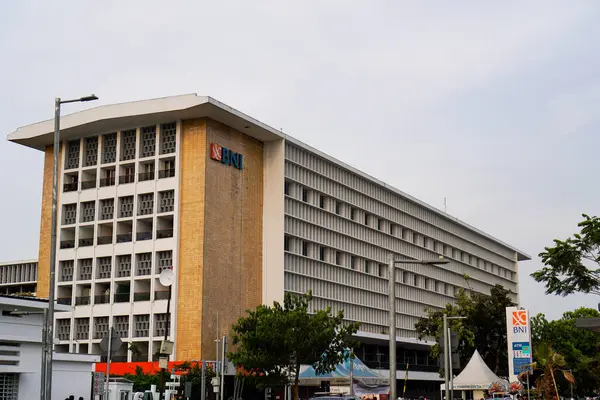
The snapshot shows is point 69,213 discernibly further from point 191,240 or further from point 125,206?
point 191,240

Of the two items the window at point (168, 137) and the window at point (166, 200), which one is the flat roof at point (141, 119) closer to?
the window at point (168, 137)

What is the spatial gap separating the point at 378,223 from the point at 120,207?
1236 inches

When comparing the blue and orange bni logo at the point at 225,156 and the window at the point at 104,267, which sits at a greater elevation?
the blue and orange bni logo at the point at 225,156

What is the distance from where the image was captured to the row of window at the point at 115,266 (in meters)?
65.2

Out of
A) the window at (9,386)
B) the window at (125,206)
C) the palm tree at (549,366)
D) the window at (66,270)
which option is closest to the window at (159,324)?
the window at (125,206)

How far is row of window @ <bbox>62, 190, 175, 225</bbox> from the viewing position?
66438mm

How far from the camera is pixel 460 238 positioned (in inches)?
4321

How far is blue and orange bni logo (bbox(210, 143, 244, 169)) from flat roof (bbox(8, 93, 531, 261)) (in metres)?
2.22

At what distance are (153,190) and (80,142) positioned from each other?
9542mm

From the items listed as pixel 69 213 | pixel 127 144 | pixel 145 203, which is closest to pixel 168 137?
pixel 127 144

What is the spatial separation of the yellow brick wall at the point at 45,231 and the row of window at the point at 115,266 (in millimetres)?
1463

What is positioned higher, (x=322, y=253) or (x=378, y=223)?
(x=378, y=223)

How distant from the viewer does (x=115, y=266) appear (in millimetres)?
66688

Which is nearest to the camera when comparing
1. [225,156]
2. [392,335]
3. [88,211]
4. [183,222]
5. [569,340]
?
[392,335]
